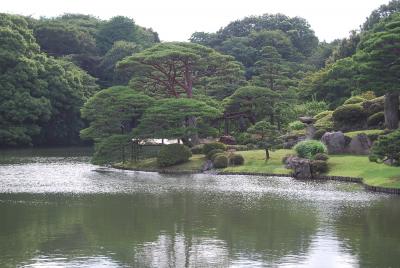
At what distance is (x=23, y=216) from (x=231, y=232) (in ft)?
28.8

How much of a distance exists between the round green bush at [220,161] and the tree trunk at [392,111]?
38.5 ft

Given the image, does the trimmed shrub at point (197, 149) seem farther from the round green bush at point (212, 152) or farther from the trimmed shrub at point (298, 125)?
the trimmed shrub at point (298, 125)

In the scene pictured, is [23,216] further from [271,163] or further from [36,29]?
[36,29]

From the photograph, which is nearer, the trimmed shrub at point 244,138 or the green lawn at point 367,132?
the green lawn at point 367,132

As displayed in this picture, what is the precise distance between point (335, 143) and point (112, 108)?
55.2 feet

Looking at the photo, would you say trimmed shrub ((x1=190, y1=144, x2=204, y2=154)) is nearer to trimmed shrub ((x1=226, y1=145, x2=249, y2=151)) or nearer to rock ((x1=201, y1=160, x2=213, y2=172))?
trimmed shrub ((x1=226, y1=145, x2=249, y2=151))

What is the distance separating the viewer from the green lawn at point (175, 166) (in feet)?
145

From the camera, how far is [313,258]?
1800cm

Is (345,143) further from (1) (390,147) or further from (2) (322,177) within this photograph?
(1) (390,147)

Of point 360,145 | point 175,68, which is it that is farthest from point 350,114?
point 175,68

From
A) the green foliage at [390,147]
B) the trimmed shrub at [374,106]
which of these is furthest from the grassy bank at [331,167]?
the trimmed shrub at [374,106]

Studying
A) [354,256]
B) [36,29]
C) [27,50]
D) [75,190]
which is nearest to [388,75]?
[75,190]

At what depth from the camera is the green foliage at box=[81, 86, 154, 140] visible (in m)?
47.5

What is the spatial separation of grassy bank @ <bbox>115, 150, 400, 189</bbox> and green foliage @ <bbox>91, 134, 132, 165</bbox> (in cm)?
119
